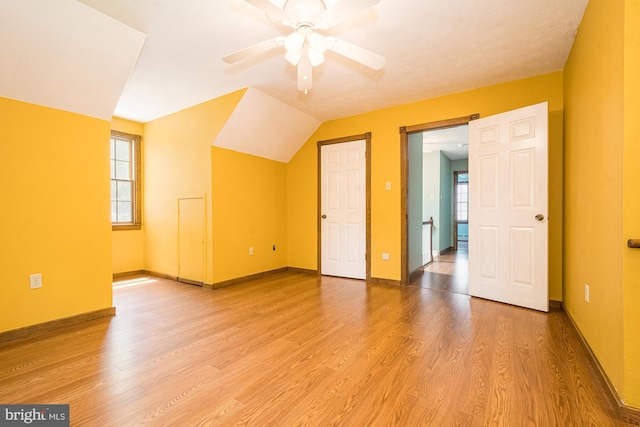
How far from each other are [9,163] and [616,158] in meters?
4.22

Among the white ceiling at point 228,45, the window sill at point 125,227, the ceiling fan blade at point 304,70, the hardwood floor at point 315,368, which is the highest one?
the white ceiling at point 228,45

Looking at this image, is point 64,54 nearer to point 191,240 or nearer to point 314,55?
point 314,55

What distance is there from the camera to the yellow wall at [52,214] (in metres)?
2.28

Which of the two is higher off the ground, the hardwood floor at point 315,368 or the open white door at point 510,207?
the open white door at point 510,207

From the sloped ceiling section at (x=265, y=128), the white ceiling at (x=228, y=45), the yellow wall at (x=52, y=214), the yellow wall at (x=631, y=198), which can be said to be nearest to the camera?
the yellow wall at (x=631, y=198)

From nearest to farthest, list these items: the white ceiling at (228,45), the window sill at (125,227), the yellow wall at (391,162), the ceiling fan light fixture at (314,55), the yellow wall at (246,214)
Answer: the ceiling fan light fixture at (314,55) < the white ceiling at (228,45) < the yellow wall at (391,162) < the yellow wall at (246,214) < the window sill at (125,227)

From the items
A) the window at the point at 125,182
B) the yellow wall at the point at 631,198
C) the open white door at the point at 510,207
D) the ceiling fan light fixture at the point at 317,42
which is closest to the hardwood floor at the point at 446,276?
the open white door at the point at 510,207

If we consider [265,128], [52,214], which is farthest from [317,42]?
[52,214]

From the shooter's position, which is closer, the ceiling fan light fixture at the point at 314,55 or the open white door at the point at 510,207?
the ceiling fan light fixture at the point at 314,55

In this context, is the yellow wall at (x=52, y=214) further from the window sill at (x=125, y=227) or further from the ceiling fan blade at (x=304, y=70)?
the ceiling fan blade at (x=304, y=70)

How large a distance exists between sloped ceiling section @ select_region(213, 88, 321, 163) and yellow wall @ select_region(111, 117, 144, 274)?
185 centimetres

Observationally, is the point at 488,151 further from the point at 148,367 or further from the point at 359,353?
the point at 148,367

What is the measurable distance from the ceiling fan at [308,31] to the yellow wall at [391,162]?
2.11 metres

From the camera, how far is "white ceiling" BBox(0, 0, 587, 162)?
2027 millimetres
